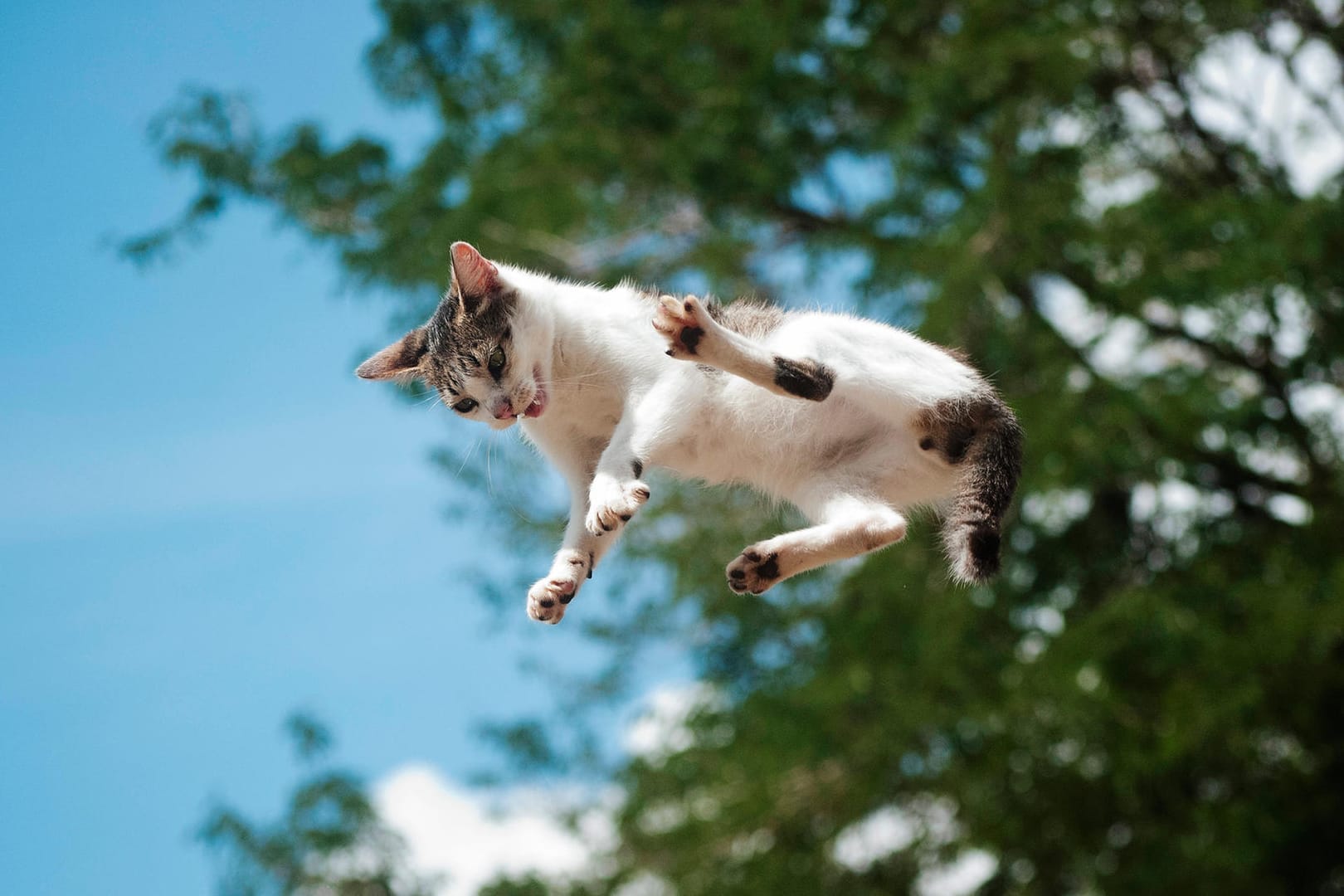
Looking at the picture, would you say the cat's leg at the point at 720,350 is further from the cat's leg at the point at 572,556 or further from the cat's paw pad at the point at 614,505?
the cat's leg at the point at 572,556

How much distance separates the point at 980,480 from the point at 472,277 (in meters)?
1.30

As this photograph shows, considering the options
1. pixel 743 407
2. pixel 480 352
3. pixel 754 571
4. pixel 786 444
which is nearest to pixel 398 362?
pixel 480 352

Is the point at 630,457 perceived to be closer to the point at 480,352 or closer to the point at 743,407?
the point at 743,407

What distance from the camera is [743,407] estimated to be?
2.99 meters

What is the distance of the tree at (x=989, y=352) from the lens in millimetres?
9492

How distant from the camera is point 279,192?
10719 millimetres

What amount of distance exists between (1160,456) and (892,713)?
2.96 meters

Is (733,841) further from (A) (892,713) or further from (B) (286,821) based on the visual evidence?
(B) (286,821)

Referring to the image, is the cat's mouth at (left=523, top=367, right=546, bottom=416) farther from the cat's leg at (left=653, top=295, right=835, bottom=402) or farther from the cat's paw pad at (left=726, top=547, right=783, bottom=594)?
the cat's paw pad at (left=726, top=547, right=783, bottom=594)

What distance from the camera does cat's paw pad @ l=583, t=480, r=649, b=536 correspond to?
2.52 metres

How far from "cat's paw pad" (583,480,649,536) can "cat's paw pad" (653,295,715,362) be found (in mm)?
283

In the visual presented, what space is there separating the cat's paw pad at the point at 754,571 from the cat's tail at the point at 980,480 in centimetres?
55

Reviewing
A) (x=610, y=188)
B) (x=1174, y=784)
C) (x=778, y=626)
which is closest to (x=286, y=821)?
(x=778, y=626)

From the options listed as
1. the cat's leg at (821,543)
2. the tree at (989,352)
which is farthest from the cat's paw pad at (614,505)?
the tree at (989,352)
